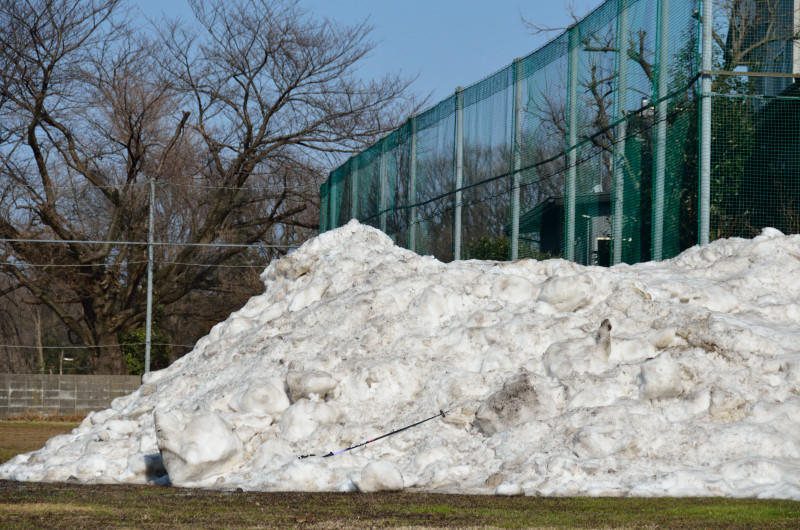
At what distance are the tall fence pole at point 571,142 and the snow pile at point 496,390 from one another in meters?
1.63

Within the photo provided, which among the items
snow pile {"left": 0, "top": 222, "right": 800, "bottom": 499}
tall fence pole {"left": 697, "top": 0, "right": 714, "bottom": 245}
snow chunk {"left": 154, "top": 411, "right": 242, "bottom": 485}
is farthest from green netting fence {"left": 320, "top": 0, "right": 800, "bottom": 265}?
snow chunk {"left": 154, "top": 411, "right": 242, "bottom": 485}

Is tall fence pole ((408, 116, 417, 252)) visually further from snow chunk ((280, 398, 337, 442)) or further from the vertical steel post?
snow chunk ((280, 398, 337, 442))

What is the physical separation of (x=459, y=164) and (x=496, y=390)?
625cm

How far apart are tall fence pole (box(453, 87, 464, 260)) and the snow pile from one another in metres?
3.59

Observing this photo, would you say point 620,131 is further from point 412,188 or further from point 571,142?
point 412,188

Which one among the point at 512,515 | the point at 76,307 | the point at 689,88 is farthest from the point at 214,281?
the point at 512,515

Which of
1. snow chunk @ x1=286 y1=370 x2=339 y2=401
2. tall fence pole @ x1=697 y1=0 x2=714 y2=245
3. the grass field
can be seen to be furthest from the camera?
tall fence pole @ x1=697 y1=0 x2=714 y2=245

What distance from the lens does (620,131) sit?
1020cm

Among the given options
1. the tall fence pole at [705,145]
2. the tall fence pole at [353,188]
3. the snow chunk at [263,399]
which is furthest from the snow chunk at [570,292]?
the tall fence pole at [353,188]

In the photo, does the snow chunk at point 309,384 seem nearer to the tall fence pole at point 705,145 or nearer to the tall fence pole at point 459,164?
the tall fence pole at point 705,145

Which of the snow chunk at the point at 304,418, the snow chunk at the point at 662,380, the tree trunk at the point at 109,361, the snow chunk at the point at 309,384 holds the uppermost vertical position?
the snow chunk at the point at 662,380

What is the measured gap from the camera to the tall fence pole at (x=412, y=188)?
14586 millimetres

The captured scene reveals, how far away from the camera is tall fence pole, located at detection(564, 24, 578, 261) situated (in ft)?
35.9

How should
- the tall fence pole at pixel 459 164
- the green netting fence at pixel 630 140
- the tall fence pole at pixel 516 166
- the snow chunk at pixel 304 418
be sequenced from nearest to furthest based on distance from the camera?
the snow chunk at pixel 304 418
the green netting fence at pixel 630 140
the tall fence pole at pixel 516 166
the tall fence pole at pixel 459 164
